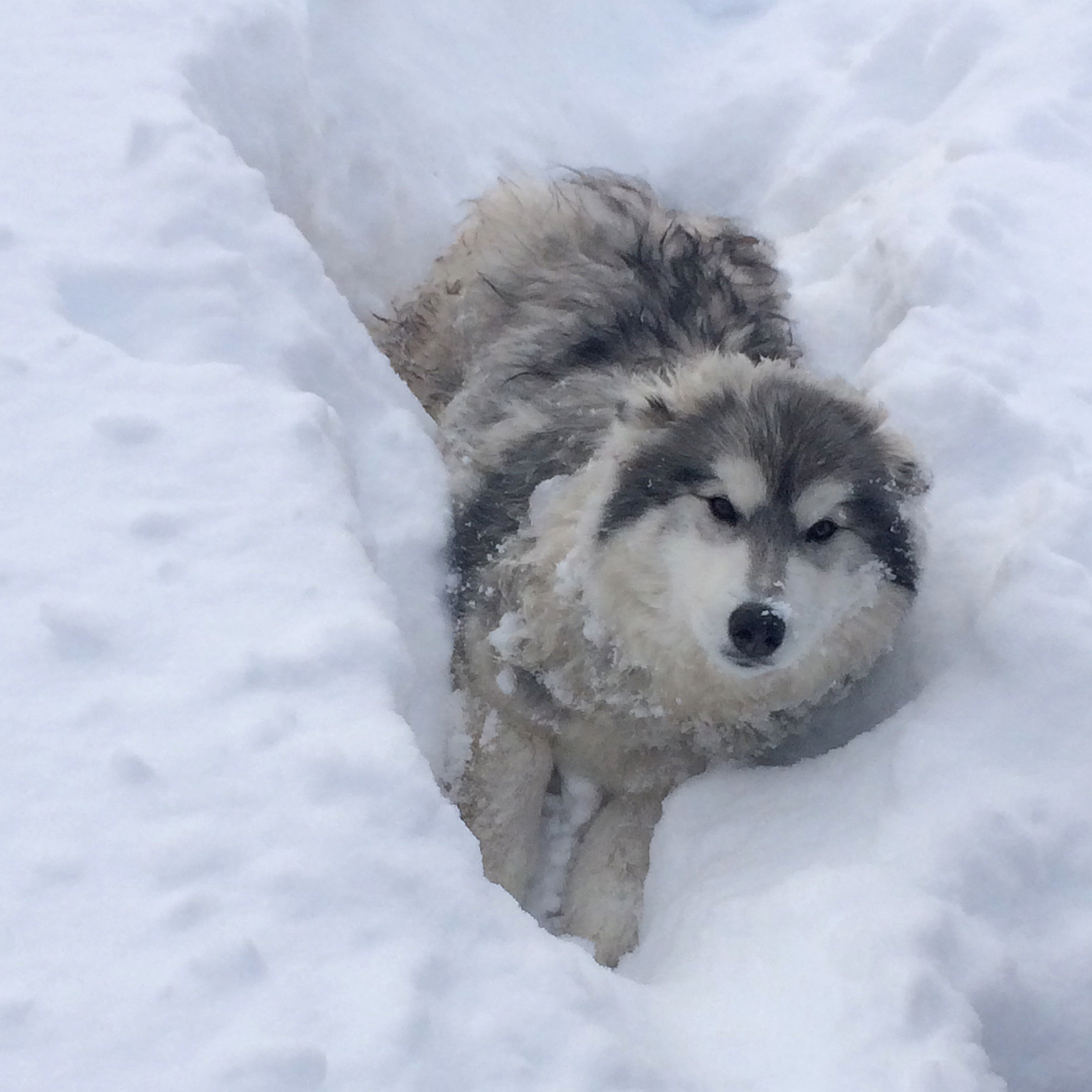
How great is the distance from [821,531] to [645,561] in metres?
0.40

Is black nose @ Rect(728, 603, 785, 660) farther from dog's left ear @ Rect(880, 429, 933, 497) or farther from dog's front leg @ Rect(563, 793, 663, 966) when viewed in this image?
dog's front leg @ Rect(563, 793, 663, 966)

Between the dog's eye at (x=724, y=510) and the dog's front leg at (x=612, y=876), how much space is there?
796 mm

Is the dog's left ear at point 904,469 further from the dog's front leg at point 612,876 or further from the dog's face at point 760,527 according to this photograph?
the dog's front leg at point 612,876

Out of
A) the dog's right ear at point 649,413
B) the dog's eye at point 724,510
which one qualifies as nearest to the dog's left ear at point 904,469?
the dog's eye at point 724,510

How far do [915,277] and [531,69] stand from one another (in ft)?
7.57

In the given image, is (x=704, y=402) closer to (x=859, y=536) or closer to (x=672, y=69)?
(x=859, y=536)

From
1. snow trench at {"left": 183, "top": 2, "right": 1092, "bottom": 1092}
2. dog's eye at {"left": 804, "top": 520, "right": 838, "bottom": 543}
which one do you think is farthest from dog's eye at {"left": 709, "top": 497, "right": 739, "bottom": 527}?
snow trench at {"left": 183, "top": 2, "right": 1092, "bottom": 1092}

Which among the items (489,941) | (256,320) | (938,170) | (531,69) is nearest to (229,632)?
(489,941)

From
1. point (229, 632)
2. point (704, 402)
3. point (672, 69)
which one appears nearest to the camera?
point (229, 632)

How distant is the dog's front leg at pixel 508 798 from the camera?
8.27ft

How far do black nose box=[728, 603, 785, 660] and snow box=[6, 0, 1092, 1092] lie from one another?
→ 16.3 inches

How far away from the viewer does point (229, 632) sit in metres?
1.85

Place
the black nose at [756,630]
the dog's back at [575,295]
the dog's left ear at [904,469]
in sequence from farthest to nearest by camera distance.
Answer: the dog's back at [575,295], the dog's left ear at [904,469], the black nose at [756,630]

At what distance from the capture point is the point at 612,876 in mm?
2518
